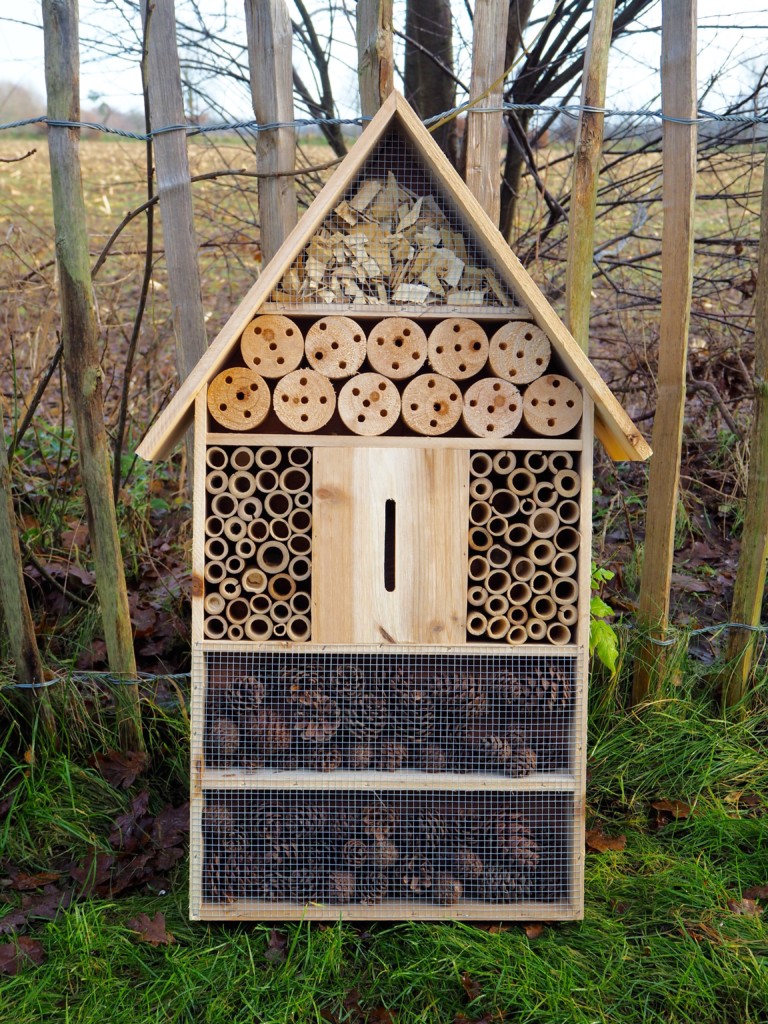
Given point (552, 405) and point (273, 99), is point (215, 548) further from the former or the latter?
point (273, 99)

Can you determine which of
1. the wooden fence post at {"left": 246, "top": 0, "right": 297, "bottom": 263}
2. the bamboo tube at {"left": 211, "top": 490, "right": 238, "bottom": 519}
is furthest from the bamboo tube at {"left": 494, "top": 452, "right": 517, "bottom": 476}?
the wooden fence post at {"left": 246, "top": 0, "right": 297, "bottom": 263}

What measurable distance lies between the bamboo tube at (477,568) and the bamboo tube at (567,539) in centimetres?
21

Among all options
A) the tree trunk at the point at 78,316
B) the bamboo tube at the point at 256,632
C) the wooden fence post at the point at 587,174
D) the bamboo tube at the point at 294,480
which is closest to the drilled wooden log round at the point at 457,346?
the bamboo tube at the point at 294,480

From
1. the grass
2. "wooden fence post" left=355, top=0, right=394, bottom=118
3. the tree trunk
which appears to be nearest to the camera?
the grass

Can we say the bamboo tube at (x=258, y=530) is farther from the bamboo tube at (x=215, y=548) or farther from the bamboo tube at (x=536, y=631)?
the bamboo tube at (x=536, y=631)

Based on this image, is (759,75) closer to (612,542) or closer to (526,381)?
(612,542)

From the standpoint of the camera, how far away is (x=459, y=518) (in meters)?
2.38

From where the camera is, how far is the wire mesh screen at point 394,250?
2.38 meters

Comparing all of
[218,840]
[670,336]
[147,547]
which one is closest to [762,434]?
[670,336]

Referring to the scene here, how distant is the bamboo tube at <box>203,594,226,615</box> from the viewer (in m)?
2.40

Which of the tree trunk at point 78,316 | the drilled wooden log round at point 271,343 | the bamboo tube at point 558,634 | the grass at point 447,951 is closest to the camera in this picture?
the grass at point 447,951

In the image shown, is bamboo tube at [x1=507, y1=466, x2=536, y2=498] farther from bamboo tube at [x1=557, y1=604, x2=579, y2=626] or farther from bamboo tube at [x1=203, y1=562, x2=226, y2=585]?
bamboo tube at [x1=203, y1=562, x2=226, y2=585]

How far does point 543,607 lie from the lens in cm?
245

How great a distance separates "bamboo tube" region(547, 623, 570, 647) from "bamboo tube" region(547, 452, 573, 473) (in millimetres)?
455
